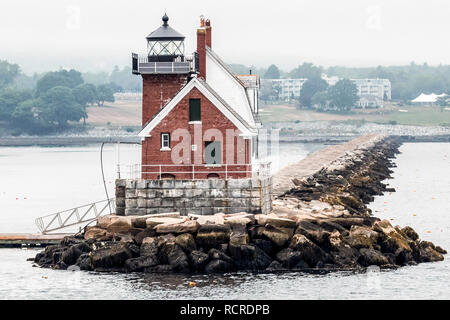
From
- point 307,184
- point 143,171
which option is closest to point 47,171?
point 307,184

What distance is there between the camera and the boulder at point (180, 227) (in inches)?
1535

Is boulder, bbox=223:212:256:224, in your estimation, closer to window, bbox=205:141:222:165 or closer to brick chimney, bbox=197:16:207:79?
window, bbox=205:141:222:165

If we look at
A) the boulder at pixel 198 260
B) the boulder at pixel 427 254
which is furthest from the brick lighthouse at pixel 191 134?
the boulder at pixel 427 254

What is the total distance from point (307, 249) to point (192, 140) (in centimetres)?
799

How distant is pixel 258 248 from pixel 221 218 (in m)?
2.13

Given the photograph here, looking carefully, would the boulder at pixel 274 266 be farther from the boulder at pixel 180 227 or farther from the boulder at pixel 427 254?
the boulder at pixel 427 254

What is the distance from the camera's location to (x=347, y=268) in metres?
38.3

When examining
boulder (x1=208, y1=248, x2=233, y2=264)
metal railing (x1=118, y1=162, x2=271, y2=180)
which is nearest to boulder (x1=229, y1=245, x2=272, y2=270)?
boulder (x1=208, y1=248, x2=233, y2=264)

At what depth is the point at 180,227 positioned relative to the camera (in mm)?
39156

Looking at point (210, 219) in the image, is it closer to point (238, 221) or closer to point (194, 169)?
point (238, 221)

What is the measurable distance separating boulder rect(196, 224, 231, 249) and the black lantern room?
9.20 metres

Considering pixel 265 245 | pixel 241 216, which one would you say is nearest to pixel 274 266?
pixel 265 245

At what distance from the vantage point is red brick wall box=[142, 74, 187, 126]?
144ft
